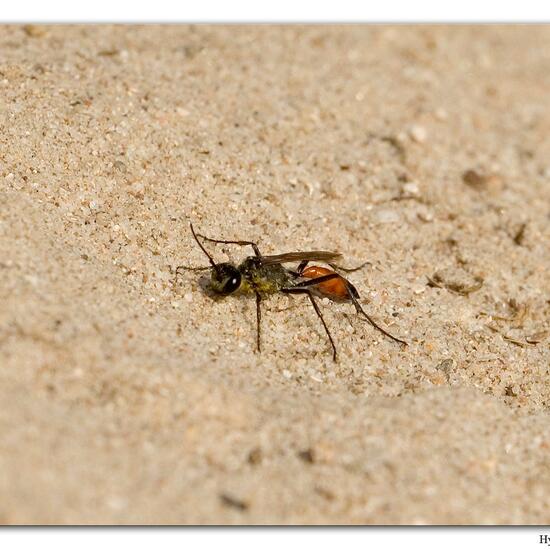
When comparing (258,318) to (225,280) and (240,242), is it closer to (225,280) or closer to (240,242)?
(225,280)

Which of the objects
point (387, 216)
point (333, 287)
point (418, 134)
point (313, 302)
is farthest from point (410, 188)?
point (313, 302)

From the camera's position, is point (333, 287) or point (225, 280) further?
point (333, 287)

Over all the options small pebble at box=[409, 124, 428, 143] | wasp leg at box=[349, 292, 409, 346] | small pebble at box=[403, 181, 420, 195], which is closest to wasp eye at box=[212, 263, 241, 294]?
wasp leg at box=[349, 292, 409, 346]

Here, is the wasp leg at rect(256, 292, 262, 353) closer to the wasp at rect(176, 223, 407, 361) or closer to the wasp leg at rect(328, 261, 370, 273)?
the wasp at rect(176, 223, 407, 361)

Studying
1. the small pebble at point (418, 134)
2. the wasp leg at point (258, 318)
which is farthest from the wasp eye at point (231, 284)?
the small pebble at point (418, 134)

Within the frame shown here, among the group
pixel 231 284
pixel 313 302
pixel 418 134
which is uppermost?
pixel 418 134

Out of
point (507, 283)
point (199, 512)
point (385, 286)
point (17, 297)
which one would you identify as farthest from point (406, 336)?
point (17, 297)

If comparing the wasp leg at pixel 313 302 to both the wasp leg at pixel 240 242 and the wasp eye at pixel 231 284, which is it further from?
the wasp eye at pixel 231 284
